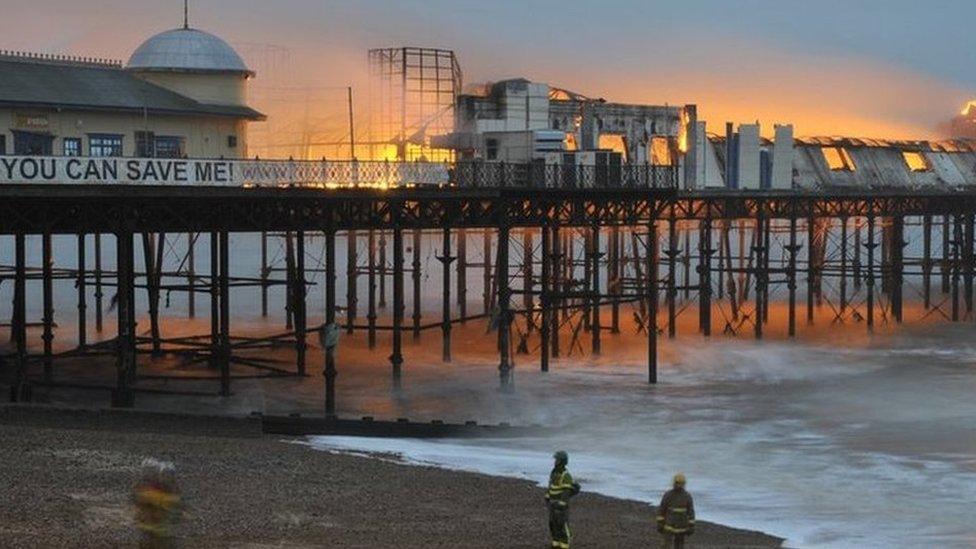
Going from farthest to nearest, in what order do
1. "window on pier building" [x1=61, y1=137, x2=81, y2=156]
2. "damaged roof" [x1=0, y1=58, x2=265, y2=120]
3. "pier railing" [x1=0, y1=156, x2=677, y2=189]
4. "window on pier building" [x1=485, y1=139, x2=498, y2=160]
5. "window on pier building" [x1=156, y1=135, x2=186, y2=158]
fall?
1. "window on pier building" [x1=485, y1=139, x2=498, y2=160]
2. "window on pier building" [x1=156, y1=135, x2=186, y2=158]
3. "window on pier building" [x1=61, y1=137, x2=81, y2=156]
4. "damaged roof" [x1=0, y1=58, x2=265, y2=120]
5. "pier railing" [x1=0, y1=156, x2=677, y2=189]

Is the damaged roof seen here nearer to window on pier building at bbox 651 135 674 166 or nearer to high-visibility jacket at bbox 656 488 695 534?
window on pier building at bbox 651 135 674 166

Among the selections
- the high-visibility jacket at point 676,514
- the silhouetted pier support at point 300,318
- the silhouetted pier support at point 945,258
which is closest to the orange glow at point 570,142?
the silhouetted pier support at point 300,318

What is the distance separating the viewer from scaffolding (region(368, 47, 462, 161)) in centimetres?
5106

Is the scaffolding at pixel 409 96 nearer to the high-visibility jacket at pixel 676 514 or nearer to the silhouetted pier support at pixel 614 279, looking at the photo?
the silhouetted pier support at pixel 614 279

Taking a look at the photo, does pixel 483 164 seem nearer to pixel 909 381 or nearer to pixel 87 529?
pixel 909 381

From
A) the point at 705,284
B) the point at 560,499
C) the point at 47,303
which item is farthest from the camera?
the point at 705,284

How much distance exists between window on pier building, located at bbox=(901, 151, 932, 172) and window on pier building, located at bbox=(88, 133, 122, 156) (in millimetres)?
43894

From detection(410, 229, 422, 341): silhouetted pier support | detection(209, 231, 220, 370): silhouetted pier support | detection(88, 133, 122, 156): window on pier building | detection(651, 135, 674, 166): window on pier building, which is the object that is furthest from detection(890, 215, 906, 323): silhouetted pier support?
detection(88, 133, 122, 156): window on pier building

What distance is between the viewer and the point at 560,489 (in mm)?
20047

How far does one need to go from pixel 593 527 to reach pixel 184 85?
22416 millimetres

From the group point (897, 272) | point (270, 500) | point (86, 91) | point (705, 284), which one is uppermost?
point (86, 91)

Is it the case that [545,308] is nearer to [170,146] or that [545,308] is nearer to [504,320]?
[504,320]

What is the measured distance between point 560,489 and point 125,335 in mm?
16928

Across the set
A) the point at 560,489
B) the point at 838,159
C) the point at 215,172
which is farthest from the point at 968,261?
the point at 560,489
